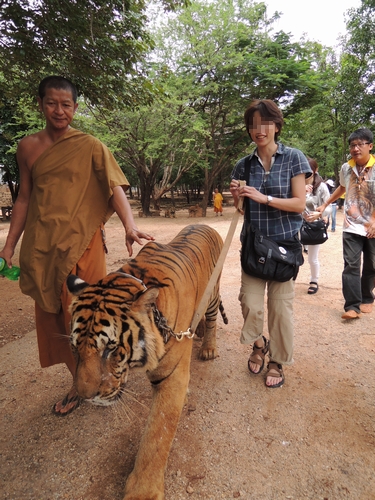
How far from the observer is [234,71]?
13.8 m

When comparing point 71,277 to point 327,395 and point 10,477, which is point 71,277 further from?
point 327,395

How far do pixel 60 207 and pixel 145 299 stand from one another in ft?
3.42

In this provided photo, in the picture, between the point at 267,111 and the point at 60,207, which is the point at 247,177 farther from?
the point at 60,207

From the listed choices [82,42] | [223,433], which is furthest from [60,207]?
[82,42]

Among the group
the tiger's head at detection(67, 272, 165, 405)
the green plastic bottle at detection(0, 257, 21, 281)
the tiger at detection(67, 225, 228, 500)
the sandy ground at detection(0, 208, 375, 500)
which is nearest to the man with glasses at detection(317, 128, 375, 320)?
the sandy ground at detection(0, 208, 375, 500)

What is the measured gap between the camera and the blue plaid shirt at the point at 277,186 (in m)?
2.28

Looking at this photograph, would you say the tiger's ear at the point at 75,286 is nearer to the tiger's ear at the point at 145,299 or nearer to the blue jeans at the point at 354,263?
the tiger's ear at the point at 145,299

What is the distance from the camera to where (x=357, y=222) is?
146 inches

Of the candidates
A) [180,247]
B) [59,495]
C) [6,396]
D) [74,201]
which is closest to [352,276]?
[180,247]

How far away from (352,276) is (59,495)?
3.58 m

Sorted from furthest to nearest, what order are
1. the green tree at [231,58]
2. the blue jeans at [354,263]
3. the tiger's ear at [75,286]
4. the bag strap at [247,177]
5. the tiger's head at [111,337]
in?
the green tree at [231,58]
the blue jeans at [354,263]
the bag strap at [247,177]
the tiger's ear at [75,286]
the tiger's head at [111,337]

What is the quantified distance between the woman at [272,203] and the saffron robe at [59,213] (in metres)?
1.03

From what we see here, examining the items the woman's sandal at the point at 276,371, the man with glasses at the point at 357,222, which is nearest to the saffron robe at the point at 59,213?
the woman's sandal at the point at 276,371

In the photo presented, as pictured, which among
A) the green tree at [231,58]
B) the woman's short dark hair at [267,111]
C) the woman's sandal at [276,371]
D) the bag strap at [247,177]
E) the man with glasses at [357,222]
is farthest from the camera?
the green tree at [231,58]
